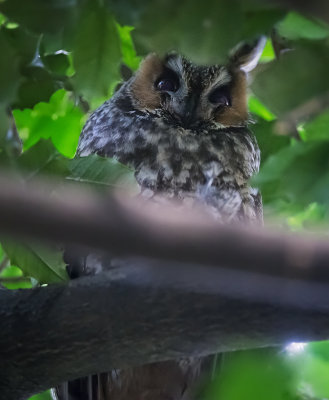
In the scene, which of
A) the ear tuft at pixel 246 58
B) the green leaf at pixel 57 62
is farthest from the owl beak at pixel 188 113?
the green leaf at pixel 57 62

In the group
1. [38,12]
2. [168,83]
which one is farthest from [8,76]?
[168,83]

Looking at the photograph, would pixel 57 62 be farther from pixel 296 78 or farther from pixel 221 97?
pixel 221 97

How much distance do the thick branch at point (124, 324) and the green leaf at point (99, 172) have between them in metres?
0.14

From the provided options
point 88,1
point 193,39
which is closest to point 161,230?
point 193,39

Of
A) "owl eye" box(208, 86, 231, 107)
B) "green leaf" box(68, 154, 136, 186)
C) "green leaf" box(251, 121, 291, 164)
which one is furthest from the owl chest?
"green leaf" box(68, 154, 136, 186)

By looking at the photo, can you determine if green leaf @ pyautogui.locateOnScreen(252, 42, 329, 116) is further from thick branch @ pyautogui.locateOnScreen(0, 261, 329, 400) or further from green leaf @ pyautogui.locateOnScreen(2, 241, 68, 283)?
green leaf @ pyautogui.locateOnScreen(2, 241, 68, 283)

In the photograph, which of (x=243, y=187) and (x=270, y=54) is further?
(x=243, y=187)

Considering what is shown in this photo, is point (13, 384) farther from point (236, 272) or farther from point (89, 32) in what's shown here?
point (236, 272)

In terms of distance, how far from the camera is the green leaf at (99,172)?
1096mm

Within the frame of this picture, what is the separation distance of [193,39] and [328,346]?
2.75 feet

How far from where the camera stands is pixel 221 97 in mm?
2283

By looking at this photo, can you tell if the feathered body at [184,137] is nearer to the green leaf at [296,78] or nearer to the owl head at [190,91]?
the owl head at [190,91]

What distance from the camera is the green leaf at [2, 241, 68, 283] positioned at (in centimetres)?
114

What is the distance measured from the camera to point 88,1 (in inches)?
37.3
